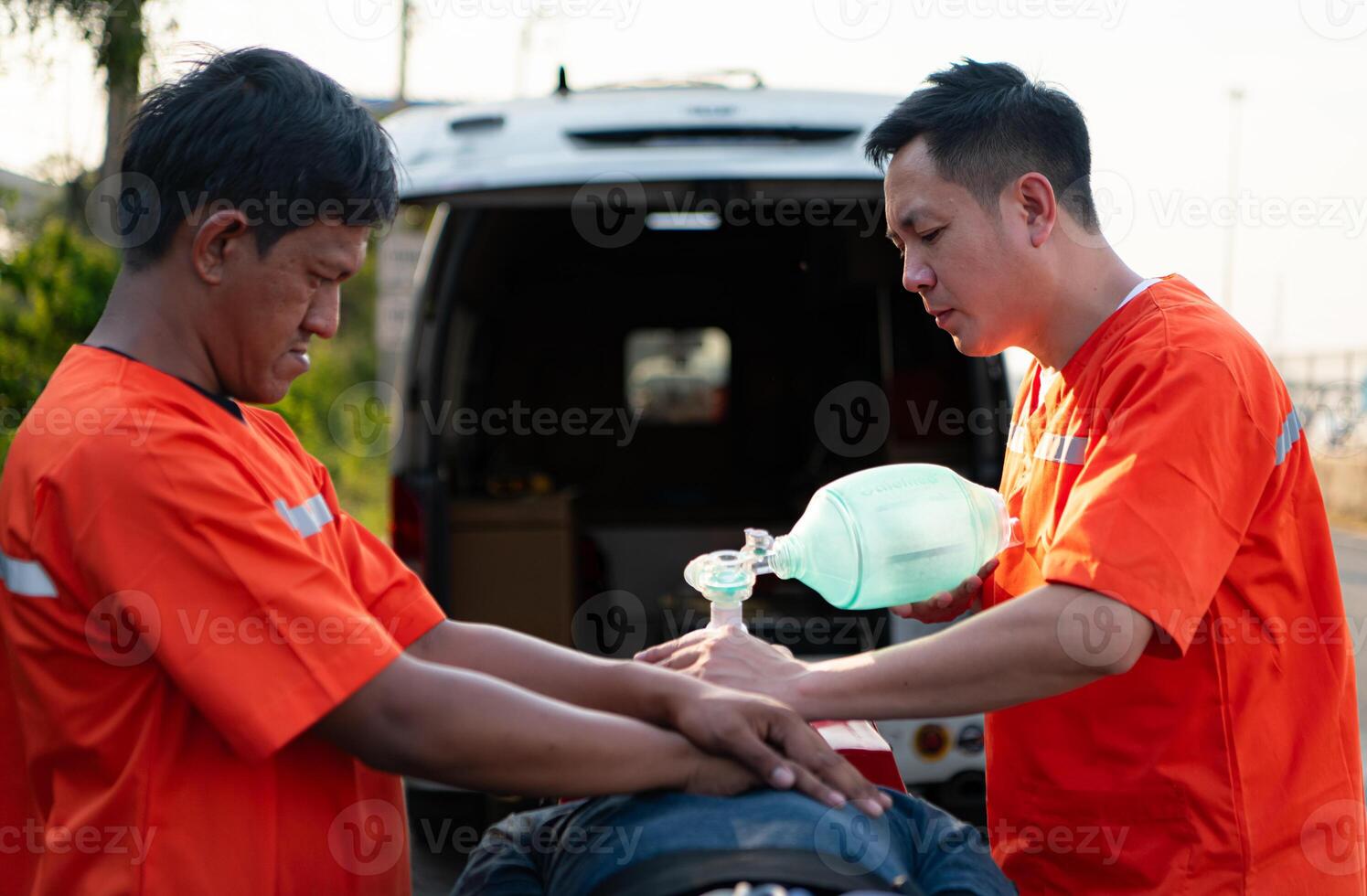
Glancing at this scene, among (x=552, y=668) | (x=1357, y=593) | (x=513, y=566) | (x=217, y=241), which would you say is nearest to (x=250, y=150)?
(x=217, y=241)

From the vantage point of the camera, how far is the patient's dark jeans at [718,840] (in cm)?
130

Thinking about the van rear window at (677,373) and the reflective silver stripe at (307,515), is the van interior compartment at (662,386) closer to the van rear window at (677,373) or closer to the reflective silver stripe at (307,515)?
the van rear window at (677,373)

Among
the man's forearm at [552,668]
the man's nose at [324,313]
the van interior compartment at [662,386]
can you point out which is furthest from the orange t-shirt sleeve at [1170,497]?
the van interior compartment at [662,386]

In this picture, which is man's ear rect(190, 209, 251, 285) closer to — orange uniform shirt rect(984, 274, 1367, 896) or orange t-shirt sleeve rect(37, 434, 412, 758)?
orange t-shirt sleeve rect(37, 434, 412, 758)

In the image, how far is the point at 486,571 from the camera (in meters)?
4.56

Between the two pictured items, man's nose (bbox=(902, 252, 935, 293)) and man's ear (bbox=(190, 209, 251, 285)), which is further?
man's nose (bbox=(902, 252, 935, 293))

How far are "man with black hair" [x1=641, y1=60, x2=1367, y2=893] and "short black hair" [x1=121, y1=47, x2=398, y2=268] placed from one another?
0.82m

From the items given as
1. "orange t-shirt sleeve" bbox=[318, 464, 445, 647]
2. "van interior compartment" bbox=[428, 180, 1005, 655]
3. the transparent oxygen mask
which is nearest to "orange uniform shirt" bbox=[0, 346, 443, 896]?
"orange t-shirt sleeve" bbox=[318, 464, 445, 647]

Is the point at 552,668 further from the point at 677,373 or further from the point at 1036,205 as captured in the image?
the point at 677,373

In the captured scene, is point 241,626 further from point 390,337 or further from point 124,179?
point 390,337

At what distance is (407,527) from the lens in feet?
12.9

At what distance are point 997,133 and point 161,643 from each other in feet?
4.43

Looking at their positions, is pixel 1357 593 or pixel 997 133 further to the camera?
pixel 1357 593

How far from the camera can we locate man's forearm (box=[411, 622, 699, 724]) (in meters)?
→ 1.61
